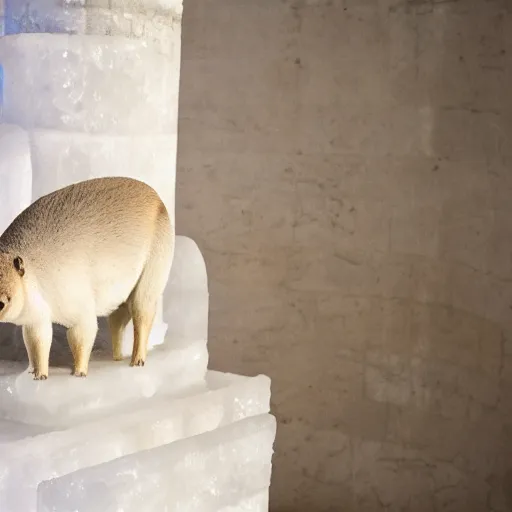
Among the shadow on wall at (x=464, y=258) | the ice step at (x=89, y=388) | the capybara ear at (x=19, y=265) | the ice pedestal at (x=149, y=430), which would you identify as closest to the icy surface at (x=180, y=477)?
the ice pedestal at (x=149, y=430)

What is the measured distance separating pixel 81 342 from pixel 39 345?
0.28 feet

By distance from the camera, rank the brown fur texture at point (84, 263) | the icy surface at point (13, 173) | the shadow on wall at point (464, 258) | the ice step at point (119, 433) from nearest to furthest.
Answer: the ice step at point (119, 433) → the brown fur texture at point (84, 263) → the icy surface at point (13, 173) → the shadow on wall at point (464, 258)

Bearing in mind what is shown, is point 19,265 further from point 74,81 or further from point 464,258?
point 464,258

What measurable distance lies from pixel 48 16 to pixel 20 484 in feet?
3.21

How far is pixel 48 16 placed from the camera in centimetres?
213

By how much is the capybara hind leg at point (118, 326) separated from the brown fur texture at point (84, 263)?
1 centimetres

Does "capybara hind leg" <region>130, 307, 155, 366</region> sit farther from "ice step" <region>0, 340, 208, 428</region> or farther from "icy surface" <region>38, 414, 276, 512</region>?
"icy surface" <region>38, 414, 276, 512</region>

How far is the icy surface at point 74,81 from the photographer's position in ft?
6.97

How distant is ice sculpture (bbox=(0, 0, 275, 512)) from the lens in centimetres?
194

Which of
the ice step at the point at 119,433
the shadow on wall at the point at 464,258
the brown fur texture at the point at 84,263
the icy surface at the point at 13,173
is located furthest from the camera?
the shadow on wall at the point at 464,258

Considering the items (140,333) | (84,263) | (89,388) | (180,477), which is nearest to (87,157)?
(84,263)

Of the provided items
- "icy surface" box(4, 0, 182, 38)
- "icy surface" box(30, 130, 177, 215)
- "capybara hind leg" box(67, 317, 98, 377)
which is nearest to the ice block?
"icy surface" box(4, 0, 182, 38)

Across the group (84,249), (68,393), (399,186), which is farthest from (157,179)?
(399,186)

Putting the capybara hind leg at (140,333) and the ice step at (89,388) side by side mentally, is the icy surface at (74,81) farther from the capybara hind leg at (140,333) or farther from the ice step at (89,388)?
the ice step at (89,388)
